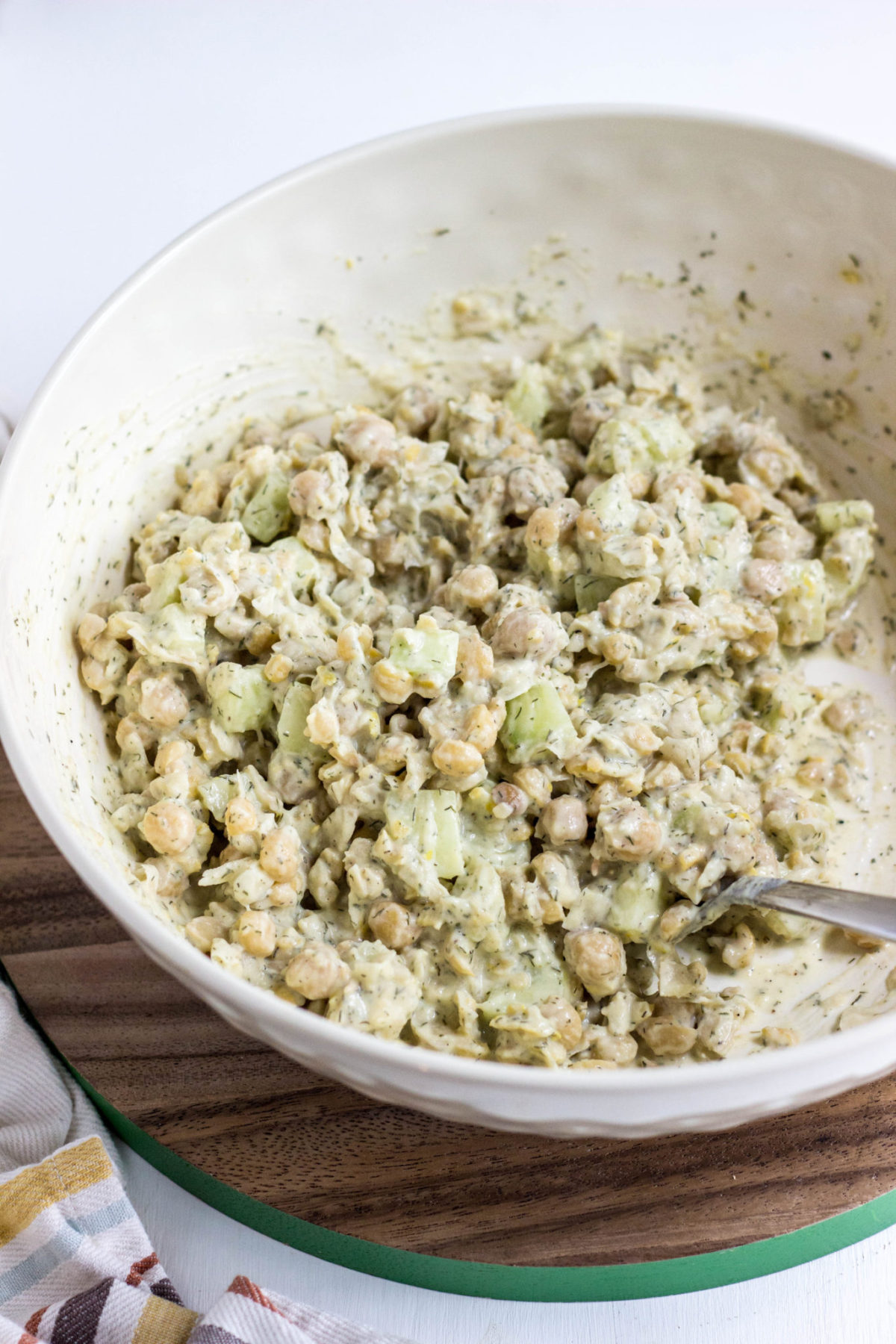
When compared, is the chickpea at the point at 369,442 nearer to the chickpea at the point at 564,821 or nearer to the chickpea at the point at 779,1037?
the chickpea at the point at 564,821

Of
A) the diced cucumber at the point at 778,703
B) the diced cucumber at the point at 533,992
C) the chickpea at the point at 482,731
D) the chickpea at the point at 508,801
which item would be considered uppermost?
the chickpea at the point at 482,731

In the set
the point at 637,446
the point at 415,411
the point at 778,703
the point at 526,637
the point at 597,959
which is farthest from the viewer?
the point at 415,411

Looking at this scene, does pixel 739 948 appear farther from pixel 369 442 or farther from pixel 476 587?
pixel 369 442

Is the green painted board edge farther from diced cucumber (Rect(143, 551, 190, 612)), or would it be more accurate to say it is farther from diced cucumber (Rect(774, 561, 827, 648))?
diced cucumber (Rect(774, 561, 827, 648))

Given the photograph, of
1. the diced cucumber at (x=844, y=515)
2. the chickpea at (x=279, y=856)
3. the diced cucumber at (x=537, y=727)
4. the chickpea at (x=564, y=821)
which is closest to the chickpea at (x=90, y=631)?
the chickpea at (x=279, y=856)

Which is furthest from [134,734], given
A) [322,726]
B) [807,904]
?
[807,904]

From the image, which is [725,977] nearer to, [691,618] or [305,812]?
[691,618]

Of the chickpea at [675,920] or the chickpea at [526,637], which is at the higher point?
the chickpea at [526,637]
